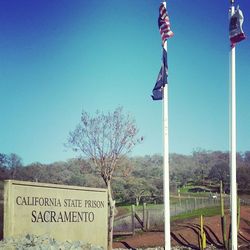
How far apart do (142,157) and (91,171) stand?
21.4 m

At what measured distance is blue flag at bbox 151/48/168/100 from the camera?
14262 mm

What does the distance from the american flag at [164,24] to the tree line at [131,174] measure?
14.0m

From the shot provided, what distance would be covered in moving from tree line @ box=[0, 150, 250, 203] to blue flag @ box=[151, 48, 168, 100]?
45.7 ft

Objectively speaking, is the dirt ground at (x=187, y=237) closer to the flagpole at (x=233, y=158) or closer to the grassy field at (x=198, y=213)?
the grassy field at (x=198, y=213)

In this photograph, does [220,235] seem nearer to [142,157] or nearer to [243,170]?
[243,170]

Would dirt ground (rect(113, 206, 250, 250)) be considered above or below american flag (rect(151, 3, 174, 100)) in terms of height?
below

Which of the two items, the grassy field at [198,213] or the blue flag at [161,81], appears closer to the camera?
the blue flag at [161,81]

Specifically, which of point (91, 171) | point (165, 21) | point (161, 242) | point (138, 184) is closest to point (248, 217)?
point (161, 242)

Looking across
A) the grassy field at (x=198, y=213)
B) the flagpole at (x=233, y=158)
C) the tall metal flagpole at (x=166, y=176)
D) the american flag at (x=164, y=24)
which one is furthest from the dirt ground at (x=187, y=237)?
the american flag at (x=164, y=24)

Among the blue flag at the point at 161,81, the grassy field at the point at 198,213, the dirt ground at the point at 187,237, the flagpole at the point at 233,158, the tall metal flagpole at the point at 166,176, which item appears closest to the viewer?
the tall metal flagpole at the point at 166,176

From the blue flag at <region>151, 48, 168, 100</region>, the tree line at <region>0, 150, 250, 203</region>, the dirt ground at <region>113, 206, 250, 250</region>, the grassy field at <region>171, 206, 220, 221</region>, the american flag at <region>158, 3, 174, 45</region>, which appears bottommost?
the dirt ground at <region>113, 206, 250, 250</region>

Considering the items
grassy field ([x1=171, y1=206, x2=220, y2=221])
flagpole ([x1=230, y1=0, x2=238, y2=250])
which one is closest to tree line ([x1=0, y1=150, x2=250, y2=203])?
grassy field ([x1=171, y1=206, x2=220, y2=221])

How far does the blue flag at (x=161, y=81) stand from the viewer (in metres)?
14.3

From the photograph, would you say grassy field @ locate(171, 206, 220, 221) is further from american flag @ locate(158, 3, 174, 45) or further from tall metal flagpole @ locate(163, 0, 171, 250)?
american flag @ locate(158, 3, 174, 45)
